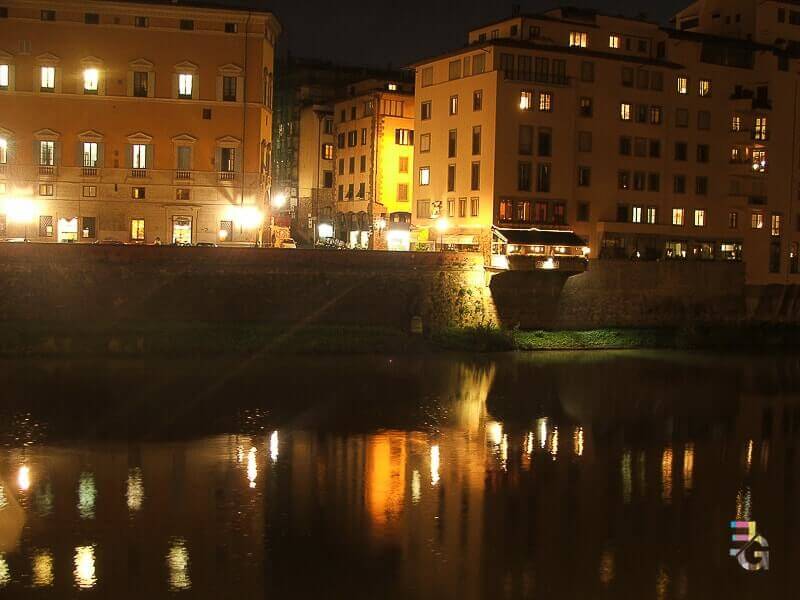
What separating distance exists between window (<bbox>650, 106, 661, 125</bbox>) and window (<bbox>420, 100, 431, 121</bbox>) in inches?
434

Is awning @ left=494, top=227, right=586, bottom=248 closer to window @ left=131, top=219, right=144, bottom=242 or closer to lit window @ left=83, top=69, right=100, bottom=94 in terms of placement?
window @ left=131, top=219, right=144, bottom=242

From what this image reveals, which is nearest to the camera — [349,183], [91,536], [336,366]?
[91,536]

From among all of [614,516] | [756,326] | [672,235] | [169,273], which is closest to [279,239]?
[169,273]

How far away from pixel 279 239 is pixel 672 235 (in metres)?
19.7

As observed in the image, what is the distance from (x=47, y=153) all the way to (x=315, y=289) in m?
13.7

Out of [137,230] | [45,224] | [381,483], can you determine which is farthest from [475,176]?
[381,483]

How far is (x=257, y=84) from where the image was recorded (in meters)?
45.6

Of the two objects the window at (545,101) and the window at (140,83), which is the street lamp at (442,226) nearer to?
the window at (545,101)

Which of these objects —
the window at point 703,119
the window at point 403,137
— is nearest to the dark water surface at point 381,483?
the window at point 703,119

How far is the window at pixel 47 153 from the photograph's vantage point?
44.3m

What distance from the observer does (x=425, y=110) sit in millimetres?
52344

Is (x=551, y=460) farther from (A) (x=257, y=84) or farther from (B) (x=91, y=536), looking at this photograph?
(A) (x=257, y=84)

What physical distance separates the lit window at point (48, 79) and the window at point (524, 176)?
2084 cm

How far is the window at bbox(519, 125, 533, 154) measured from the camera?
1876 inches
